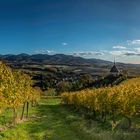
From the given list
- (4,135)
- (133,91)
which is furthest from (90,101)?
(4,135)

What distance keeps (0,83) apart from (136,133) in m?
23.5

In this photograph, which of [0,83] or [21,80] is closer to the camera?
[0,83]

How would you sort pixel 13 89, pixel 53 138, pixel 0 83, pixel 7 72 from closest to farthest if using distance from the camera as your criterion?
pixel 53 138 → pixel 0 83 → pixel 7 72 → pixel 13 89

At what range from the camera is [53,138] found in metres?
49.0

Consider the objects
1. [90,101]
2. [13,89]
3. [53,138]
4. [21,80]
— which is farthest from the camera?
[90,101]

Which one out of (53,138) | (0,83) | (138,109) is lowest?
(53,138)

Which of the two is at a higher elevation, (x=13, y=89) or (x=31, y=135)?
(x=13, y=89)

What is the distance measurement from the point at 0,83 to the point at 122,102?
72.5 feet

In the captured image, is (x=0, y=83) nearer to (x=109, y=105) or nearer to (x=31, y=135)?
(x=31, y=135)

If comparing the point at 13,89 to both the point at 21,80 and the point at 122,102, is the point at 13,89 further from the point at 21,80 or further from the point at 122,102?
the point at 122,102

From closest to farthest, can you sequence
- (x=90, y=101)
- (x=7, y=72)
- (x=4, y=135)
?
(x=4, y=135) < (x=7, y=72) < (x=90, y=101)

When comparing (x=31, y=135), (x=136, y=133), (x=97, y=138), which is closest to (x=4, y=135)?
(x=31, y=135)

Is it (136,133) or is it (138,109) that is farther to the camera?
(138,109)

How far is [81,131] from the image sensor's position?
53.7 metres
